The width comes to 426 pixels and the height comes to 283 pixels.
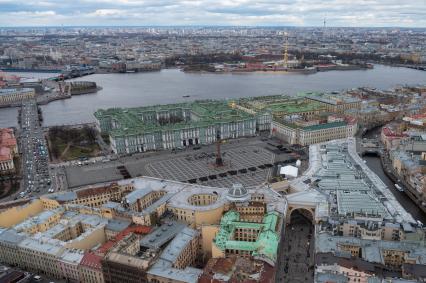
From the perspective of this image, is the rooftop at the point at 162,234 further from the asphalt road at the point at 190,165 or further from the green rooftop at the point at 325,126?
the green rooftop at the point at 325,126

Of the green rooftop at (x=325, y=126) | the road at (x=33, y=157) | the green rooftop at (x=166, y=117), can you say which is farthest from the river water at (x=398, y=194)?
the road at (x=33, y=157)

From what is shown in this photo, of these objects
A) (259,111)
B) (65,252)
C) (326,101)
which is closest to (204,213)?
(65,252)

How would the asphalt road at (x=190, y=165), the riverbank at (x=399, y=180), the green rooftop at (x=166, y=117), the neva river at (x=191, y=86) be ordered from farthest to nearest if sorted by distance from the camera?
the neva river at (x=191, y=86) < the green rooftop at (x=166, y=117) < the asphalt road at (x=190, y=165) < the riverbank at (x=399, y=180)

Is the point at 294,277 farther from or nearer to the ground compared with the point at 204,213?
nearer to the ground

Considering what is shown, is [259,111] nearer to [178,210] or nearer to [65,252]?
[178,210]

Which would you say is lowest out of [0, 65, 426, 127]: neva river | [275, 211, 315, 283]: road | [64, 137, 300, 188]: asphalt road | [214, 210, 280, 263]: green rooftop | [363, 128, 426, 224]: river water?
[363, 128, 426, 224]: river water

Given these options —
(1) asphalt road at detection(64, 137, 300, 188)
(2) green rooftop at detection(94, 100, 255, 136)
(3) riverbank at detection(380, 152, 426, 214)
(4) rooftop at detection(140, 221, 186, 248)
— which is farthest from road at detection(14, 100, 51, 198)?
(3) riverbank at detection(380, 152, 426, 214)

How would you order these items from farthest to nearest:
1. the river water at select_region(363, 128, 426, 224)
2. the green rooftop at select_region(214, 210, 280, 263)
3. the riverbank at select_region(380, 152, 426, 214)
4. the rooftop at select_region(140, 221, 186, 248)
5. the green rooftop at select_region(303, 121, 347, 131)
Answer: the green rooftop at select_region(303, 121, 347, 131) < the riverbank at select_region(380, 152, 426, 214) < the river water at select_region(363, 128, 426, 224) < the rooftop at select_region(140, 221, 186, 248) < the green rooftop at select_region(214, 210, 280, 263)

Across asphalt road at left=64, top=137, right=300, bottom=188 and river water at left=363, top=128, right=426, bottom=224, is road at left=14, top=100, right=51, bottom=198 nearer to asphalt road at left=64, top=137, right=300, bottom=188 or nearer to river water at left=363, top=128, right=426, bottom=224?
asphalt road at left=64, top=137, right=300, bottom=188

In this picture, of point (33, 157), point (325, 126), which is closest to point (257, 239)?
point (325, 126)
